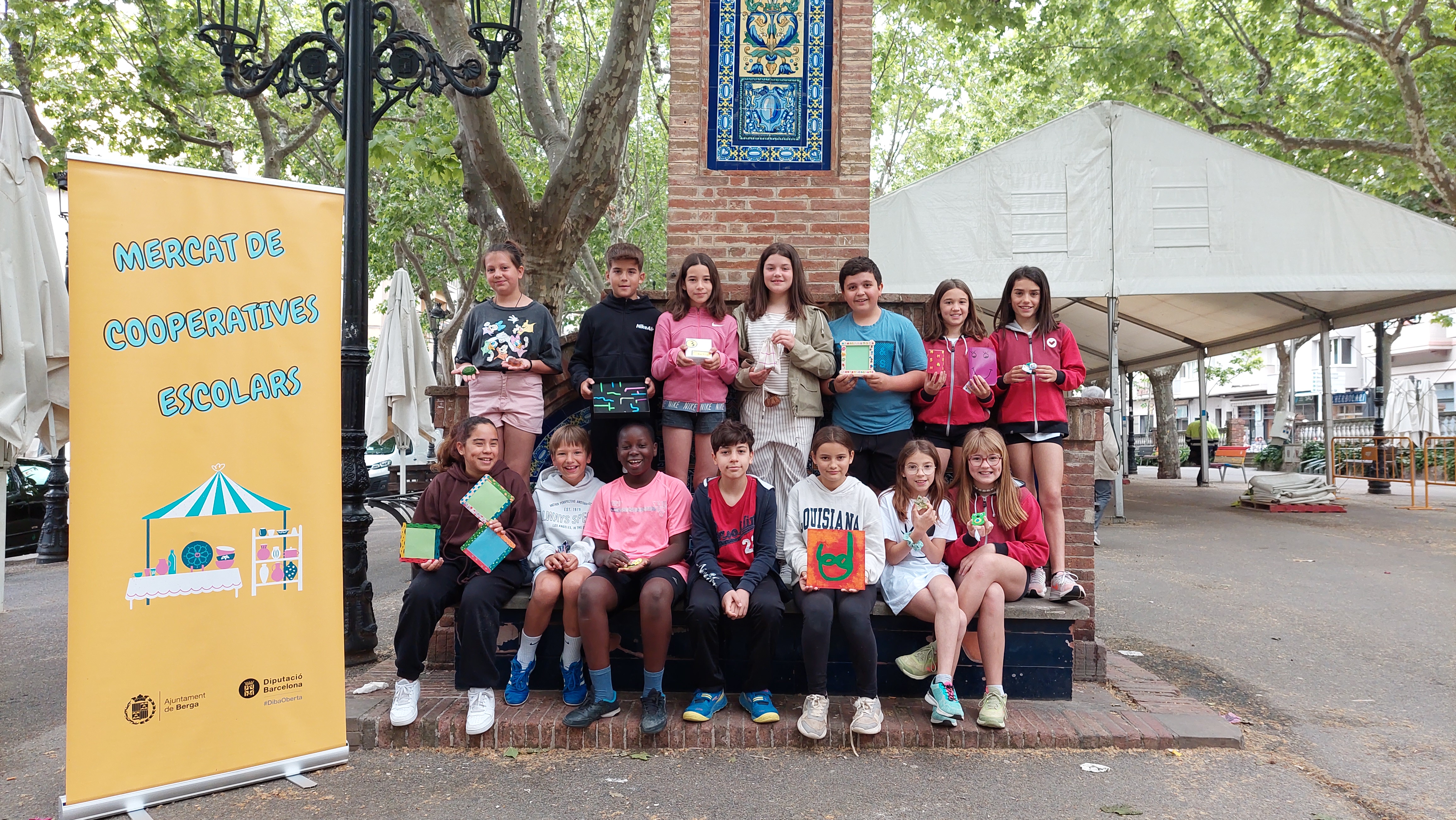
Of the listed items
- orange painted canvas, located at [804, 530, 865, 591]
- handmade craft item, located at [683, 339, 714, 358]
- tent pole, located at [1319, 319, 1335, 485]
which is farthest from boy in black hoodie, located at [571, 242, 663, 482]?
tent pole, located at [1319, 319, 1335, 485]

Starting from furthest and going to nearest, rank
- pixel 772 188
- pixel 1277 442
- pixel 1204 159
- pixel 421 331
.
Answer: pixel 1277 442 < pixel 1204 159 < pixel 421 331 < pixel 772 188

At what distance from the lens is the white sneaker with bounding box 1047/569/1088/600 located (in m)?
4.50

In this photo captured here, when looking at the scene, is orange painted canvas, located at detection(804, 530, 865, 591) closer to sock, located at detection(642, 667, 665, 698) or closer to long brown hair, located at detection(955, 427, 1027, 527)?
long brown hair, located at detection(955, 427, 1027, 527)

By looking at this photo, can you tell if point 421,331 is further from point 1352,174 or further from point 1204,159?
point 1352,174

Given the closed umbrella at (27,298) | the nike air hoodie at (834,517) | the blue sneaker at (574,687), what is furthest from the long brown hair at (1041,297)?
the closed umbrella at (27,298)

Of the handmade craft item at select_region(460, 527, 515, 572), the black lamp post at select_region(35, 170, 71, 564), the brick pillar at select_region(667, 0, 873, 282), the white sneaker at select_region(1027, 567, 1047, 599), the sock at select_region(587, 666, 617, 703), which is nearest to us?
the sock at select_region(587, 666, 617, 703)

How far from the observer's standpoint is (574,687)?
4.18 metres

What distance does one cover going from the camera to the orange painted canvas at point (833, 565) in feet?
13.3

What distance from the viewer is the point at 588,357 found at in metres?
4.98

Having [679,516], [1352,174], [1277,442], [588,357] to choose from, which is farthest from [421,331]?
[1277,442]

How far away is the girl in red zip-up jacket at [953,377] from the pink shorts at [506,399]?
220 cm

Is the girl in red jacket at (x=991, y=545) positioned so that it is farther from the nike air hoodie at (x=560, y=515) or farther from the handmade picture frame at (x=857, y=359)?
the nike air hoodie at (x=560, y=515)

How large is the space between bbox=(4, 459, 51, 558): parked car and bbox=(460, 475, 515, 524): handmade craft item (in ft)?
31.4

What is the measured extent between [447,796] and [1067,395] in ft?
13.4
